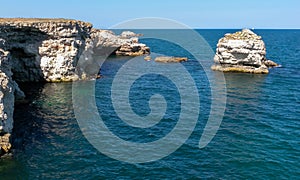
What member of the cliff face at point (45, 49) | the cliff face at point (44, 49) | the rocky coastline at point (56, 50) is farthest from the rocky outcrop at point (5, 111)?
the cliff face at point (44, 49)

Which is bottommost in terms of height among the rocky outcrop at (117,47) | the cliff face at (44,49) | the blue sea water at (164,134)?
the blue sea water at (164,134)

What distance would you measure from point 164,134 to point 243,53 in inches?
2192

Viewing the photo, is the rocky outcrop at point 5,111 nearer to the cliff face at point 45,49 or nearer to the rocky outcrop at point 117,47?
the cliff face at point 45,49

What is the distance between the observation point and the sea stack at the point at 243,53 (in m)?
92.0

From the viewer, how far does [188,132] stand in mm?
47344

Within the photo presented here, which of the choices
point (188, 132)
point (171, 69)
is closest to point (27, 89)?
point (188, 132)

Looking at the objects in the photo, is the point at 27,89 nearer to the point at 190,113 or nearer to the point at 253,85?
the point at 190,113

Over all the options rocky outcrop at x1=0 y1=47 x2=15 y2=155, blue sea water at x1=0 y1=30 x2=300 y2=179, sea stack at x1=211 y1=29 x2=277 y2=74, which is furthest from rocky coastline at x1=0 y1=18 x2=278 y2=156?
rocky outcrop at x1=0 y1=47 x2=15 y2=155

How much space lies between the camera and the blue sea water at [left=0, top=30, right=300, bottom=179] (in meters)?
35.2

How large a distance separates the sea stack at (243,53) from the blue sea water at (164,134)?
1819cm

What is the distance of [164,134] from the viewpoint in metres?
46.7

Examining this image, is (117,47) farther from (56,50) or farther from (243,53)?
(56,50)

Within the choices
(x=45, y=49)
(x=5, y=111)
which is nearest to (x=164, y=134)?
(x=5, y=111)

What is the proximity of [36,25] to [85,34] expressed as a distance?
16724 millimetres
